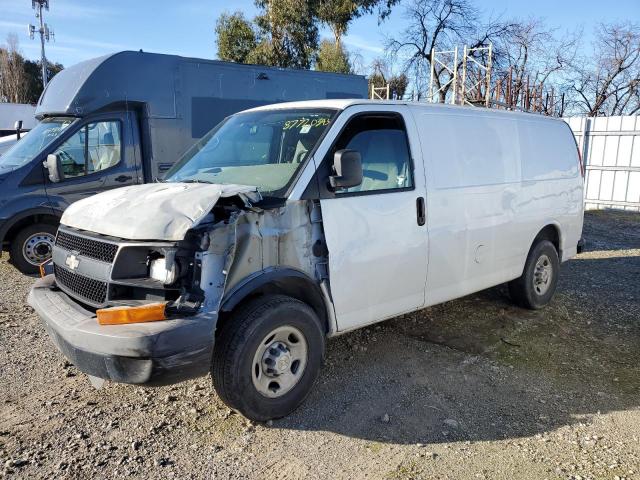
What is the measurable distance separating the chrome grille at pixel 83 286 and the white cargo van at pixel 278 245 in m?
0.02

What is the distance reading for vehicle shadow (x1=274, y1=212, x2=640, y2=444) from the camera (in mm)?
3658

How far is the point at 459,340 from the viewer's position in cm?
520

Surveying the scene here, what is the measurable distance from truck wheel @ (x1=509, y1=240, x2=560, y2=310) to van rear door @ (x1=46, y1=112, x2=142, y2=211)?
5686 mm

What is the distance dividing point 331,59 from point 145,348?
2520 cm

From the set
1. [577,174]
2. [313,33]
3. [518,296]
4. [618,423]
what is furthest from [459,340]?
[313,33]

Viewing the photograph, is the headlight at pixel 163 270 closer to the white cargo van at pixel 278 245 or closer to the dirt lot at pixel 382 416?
the white cargo van at pixel 278 245

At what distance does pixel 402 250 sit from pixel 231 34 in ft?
81.4

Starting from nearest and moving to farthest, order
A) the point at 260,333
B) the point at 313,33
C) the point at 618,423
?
1. the point at 260,333
2. the point at 618,423
3. the point at 313,33

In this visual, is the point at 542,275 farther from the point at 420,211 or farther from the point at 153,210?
the point at 153,210

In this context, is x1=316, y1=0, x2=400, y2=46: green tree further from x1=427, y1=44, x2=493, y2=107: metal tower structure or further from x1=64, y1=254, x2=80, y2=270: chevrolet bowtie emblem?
x1=64, y1=254, x2=80, y2=270: chevrolet bowtie emblem

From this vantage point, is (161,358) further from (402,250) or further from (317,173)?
(402,250)

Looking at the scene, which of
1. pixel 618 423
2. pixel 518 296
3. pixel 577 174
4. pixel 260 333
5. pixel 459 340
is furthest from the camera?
pixel 577 174

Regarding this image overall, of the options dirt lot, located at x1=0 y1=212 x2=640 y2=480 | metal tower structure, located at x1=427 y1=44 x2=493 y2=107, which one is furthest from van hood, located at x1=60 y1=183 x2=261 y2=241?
metal tower structure, located at x1=427 y1=44 x2=493 y2=107

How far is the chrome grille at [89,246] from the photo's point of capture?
10.7 feet
